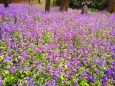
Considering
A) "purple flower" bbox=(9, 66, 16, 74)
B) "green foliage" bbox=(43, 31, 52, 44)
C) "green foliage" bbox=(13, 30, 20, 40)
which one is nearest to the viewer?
"purple flower" bbox=(9, 66, 16, 74)

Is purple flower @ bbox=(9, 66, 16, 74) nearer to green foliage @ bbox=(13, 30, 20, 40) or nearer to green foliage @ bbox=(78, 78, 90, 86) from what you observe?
green foliage @ bbox=(78, 78, 90, 86)

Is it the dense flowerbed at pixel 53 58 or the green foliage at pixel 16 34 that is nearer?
the dense flowerbed at pixel 53 58

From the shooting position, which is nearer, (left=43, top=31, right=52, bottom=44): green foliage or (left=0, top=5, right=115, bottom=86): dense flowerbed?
(left=0, top=5, right=115, bottom=86): dense flowerbed

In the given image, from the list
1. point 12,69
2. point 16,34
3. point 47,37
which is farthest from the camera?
point 47,37

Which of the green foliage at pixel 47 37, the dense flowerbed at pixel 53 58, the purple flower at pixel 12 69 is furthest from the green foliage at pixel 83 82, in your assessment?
the green foliage at pixel 47 37

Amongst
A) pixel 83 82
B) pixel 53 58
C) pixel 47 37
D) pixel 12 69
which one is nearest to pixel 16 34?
pixel 47 37

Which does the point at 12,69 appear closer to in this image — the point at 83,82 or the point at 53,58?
the point at 53,58

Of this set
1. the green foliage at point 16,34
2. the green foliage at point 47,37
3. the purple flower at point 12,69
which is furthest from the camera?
the green foliage at point 47,37

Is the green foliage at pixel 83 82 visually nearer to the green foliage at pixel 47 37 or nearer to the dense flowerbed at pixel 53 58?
the dense flowerbed at pixel 53 58

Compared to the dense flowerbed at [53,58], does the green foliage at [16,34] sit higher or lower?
higher

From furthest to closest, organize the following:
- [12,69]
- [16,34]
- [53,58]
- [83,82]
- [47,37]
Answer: [47,37] → [16,34] → [53,58] → [83,82] → [12,69]

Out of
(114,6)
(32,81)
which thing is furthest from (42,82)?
(114,6)

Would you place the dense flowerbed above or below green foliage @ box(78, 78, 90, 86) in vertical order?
above

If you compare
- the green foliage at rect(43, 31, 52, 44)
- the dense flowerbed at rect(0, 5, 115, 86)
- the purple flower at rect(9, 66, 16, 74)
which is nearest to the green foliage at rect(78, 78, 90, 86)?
the dense flowerbed at rect(0, 5, 115, 86)
